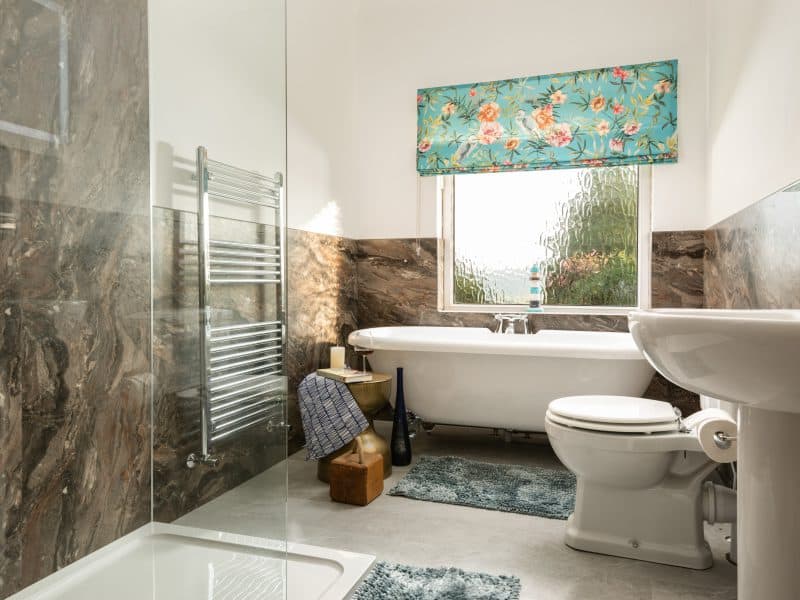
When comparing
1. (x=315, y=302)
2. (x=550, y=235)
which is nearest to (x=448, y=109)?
(x=550, y=235)

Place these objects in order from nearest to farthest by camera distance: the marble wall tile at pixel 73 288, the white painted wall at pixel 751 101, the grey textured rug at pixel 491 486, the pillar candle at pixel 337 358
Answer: the marble wall tile at pixel 73 288, the white painted wall at pixel 751 101, the grey textured rug at pixel 491 486, the pillar candle at pixel 337 358

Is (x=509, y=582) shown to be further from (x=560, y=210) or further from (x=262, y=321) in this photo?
(x=560, y=210)

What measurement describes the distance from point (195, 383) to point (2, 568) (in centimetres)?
68

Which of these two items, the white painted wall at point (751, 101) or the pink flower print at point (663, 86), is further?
the pink flower print at point (663, 86)

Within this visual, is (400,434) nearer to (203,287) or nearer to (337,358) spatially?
(337,358)

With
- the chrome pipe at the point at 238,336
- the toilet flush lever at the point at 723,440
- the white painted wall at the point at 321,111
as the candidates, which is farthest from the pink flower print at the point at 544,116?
the chrome pipe at the point at 238,336

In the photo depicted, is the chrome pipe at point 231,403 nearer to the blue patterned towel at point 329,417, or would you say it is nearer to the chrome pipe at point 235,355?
the chrome pipe at point 235,355

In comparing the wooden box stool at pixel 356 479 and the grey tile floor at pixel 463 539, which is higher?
the wooden box stool at pixel 356 479

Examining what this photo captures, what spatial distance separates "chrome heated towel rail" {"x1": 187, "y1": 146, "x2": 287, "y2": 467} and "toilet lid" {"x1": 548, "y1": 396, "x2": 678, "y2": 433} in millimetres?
1075

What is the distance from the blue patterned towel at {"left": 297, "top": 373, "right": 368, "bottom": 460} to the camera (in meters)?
2.97

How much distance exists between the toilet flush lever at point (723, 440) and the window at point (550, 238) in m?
1.96

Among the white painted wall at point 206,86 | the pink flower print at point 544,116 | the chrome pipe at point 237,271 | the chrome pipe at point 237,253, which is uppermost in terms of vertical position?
the pink flower print at point 544,116

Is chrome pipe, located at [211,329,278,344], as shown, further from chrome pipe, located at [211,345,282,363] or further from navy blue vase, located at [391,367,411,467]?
navy blue vase, located at [391,367,411,467]

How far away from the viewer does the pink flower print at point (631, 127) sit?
12.1 ft
